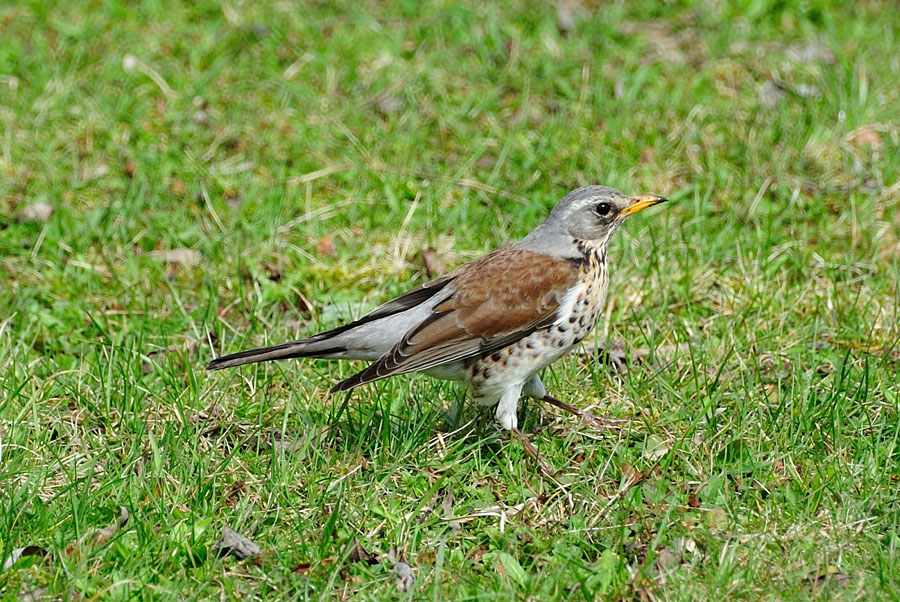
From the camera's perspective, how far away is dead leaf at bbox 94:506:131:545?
4.53m

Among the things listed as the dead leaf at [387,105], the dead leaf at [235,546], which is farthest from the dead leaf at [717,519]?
the dead leaf at [387,105]

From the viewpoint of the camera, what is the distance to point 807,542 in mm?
4504

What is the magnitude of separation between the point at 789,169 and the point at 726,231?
904mm

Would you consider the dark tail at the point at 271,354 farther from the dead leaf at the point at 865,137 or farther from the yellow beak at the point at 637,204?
the dead leaf at the point at 865,137

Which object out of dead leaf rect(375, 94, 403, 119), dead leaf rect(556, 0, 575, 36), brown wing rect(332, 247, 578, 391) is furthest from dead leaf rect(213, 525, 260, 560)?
dead leaf rect(556, 0, 575, 36)

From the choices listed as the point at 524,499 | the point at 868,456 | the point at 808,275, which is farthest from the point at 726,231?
the point at 524,499

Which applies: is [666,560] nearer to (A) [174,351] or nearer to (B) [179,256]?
(A) [174,351]

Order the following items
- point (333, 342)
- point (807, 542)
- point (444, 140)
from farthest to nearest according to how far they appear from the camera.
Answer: point (444, 140)
point (333, 342)
point (807, 542)

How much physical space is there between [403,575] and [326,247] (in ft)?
9.86

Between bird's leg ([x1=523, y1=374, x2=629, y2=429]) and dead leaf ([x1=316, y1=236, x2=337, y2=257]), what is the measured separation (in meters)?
1.94

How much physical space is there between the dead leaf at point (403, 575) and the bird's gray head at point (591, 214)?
166 centimetres

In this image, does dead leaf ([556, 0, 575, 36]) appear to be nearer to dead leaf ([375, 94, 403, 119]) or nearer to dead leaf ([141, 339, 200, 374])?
dead leaf ([375, 94, 403, 119])

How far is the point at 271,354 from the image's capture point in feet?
16.8

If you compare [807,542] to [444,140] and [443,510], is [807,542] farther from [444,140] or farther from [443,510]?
[444,140]
